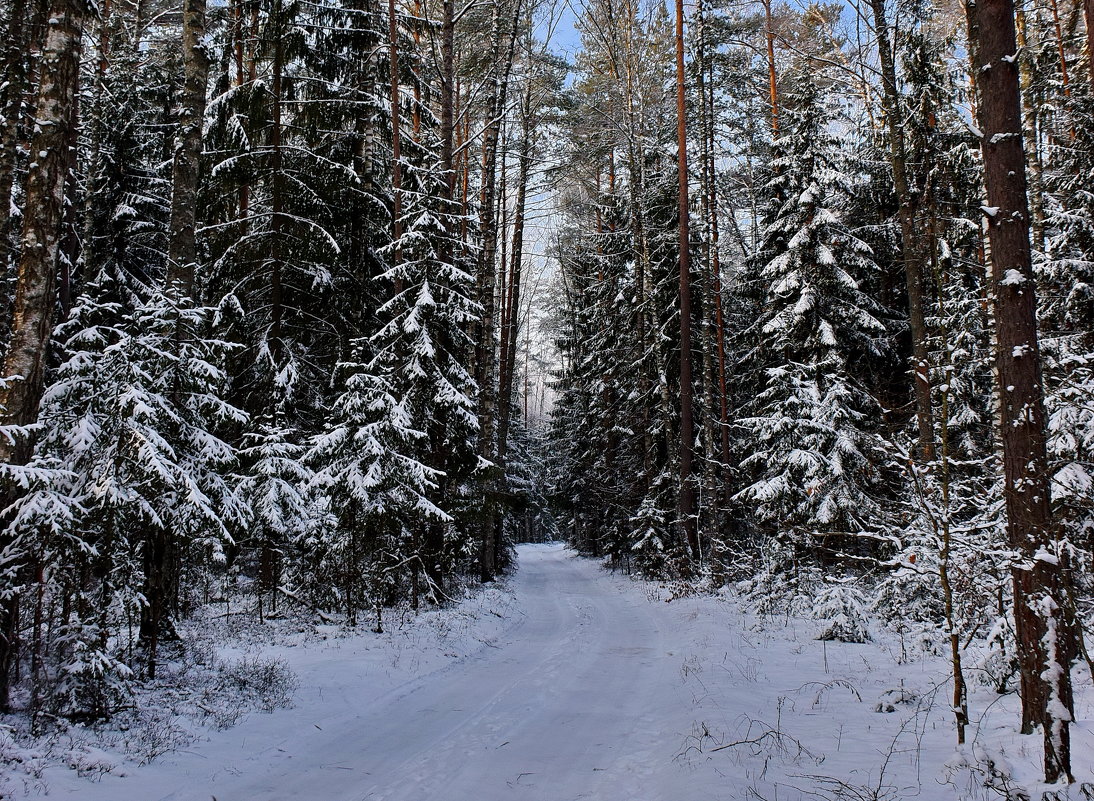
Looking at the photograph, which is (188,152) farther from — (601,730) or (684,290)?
(684,290)

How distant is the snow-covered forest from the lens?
5.21 m

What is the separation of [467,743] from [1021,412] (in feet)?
18.0

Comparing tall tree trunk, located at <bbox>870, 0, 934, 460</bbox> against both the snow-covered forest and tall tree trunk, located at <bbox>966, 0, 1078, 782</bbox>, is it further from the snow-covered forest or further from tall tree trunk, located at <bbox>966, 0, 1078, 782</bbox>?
tall tree trunk, located at <bbox>966, 0, 1078, 782</bbox>

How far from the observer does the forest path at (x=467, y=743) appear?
459cm

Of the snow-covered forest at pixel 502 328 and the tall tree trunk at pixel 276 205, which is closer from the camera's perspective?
the snow-covered forest at pixel 502 328

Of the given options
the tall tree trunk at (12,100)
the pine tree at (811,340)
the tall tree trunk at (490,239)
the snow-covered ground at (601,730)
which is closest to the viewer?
the snow-covered ground at (601,730)

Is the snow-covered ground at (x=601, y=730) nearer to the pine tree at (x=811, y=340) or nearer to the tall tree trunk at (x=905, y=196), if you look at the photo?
the pine tree at (x=811, y=340)

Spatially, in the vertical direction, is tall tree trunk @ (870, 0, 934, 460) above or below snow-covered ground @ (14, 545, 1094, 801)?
above

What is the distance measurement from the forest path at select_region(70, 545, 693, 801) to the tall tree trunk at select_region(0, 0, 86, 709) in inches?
85.6

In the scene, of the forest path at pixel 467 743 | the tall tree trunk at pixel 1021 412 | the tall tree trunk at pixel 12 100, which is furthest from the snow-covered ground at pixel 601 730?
the tall tree trunk at pixel 12 100

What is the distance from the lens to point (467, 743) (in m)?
5.63

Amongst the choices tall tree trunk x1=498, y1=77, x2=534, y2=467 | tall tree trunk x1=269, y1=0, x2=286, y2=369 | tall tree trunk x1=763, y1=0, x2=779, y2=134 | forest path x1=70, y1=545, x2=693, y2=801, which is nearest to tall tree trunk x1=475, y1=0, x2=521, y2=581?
tall tree trunk x1=498, y1=77, x2=534, y2=467

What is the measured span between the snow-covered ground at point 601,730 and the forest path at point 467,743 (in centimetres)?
2

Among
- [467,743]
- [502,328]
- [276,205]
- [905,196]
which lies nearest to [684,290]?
[905,196]
